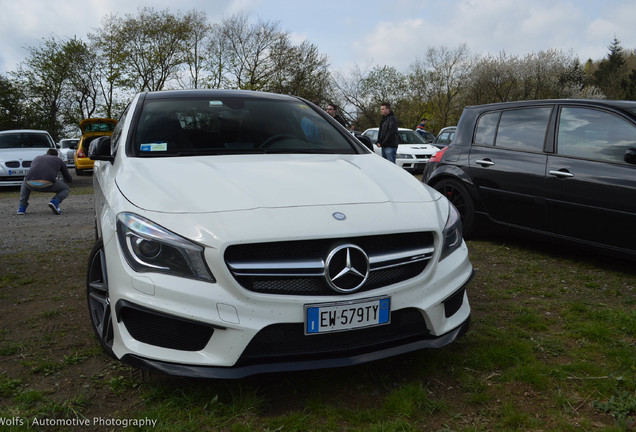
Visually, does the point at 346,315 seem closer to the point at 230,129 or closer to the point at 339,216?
the point at 339,216

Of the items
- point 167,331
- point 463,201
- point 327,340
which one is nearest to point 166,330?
point 167,331

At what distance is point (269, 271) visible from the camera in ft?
7.43

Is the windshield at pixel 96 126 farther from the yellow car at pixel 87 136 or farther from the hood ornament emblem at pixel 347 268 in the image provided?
the hood ornament emblem at pixel 347 268

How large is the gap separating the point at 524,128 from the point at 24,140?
49.7ft

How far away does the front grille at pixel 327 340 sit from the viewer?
2270 millimetres

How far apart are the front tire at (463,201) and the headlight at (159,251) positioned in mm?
4120

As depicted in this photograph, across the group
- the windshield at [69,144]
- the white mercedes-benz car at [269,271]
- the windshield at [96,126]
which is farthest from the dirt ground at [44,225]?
the windshield at [69,144]

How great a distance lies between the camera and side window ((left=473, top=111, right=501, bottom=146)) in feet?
18.9

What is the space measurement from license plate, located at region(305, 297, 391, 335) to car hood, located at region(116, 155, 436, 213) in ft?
1.62

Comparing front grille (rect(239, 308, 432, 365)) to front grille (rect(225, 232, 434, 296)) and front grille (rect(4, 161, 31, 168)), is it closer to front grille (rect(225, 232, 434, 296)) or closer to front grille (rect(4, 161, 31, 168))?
front grille (rect(225, 232, 434, 296))

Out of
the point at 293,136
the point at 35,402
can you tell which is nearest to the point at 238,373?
the point at 35,402

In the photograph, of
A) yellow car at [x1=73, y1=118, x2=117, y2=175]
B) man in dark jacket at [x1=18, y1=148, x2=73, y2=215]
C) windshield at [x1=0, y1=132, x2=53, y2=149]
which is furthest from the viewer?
yellow car at [x1=73, y1=118, x2=117, y2=175]

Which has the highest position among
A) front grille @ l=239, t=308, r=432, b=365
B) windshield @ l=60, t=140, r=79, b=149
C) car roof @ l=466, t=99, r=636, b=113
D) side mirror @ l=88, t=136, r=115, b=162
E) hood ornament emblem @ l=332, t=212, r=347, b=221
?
car roof @ l=466, t=99, r=636, b=113

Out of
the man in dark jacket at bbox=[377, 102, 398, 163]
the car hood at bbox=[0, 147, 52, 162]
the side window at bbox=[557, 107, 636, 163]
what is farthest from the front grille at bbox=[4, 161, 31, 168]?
the side window at bbox=[557, 107, 636, 163]
